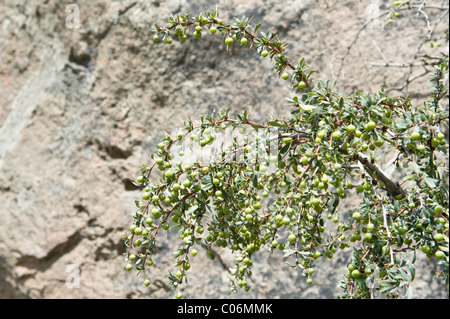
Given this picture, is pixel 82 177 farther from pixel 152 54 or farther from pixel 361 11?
pixel 361 11

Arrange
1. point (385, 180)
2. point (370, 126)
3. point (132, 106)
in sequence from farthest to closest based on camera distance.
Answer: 1. point (132, 106)
2. point (385, 180)
3. point (370, 126)

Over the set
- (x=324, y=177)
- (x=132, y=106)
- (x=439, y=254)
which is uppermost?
(x=132, y=106)

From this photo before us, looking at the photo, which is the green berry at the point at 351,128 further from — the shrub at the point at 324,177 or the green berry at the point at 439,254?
the green berry at the point at 439,254

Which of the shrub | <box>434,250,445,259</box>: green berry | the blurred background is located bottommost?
<box>434,250,445,259</box>: green berry

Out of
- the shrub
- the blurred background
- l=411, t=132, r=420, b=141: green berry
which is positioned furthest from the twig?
the blurred background

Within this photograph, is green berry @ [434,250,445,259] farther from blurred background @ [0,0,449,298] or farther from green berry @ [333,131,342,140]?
blurred background @ [0,0,449,298]

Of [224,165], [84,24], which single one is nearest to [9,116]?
[84,24]

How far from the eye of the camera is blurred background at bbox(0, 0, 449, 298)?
83.2 inches

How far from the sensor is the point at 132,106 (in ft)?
7.36

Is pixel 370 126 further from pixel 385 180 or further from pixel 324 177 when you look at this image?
pixel 385 180

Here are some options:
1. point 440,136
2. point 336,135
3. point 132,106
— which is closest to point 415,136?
point 440,136

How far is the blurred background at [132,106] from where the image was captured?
6.93 feet

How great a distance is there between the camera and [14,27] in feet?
8.55

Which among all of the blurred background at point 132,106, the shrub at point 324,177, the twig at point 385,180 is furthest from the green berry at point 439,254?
the blurred background at point 132,106
